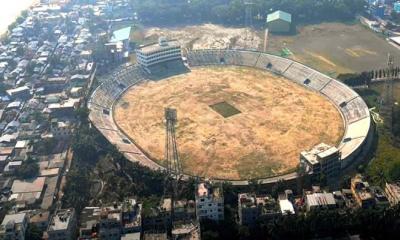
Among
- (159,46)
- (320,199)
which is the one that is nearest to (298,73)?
(159,46)

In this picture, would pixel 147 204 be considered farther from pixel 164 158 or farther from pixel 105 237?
pixel 164 158

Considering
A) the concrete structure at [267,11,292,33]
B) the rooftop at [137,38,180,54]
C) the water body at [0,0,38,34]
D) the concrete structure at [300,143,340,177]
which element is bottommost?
the water body at [0,0,38,34]

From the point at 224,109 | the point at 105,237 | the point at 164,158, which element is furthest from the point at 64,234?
the point at 224,109

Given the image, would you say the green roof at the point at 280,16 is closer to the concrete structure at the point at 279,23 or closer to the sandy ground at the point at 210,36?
the concrete structure at the point at 279,23

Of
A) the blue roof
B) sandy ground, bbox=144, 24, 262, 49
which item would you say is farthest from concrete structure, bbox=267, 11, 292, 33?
the blue roof

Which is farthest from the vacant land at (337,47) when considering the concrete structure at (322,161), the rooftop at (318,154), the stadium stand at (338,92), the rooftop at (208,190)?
the rooftop at (208,190)

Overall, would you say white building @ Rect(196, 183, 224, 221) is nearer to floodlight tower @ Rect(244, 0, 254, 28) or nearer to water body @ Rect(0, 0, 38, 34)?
floodlight tower @ Rect(244, 0, 254, 28)

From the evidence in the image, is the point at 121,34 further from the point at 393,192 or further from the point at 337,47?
the point at 393,192

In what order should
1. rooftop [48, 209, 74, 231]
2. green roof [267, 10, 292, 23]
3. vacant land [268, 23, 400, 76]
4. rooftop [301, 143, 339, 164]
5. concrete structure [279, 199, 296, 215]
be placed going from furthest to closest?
1. green roof [267, 10, 292, 23]
2. vacant land [268, 23, 400, 76]
3. rooftop [301, 143, 339, 164]
4. concrete structure [279, 199, 296, 215]
5. rooftop [48, 209, 74, 231]
